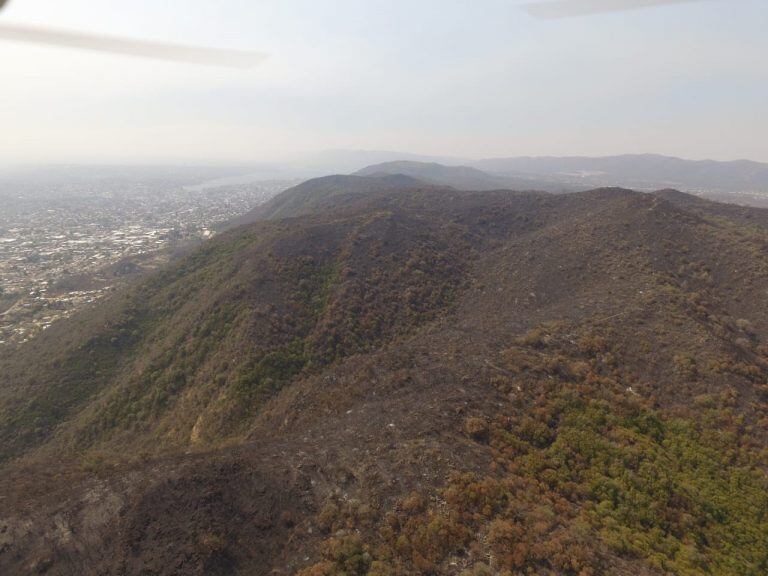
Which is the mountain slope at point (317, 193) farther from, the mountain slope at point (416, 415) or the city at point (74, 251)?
the mountain slope at point (416, 415)

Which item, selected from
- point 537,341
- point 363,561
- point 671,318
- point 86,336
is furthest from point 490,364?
point 86,336

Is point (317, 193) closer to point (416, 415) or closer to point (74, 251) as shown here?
point (74, 251)

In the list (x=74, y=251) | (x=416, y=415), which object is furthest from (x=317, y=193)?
(x=416, y=415)

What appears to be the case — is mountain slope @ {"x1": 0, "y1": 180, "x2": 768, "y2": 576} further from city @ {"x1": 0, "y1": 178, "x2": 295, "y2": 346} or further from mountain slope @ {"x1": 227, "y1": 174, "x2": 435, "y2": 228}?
mountain slope @ {"x1": 227, "y1": 174, "x2": 435, "y2": 228}

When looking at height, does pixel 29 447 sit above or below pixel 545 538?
below

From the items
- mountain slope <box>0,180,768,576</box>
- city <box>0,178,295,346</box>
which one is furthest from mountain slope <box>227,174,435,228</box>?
mountain slope <box>0,180,768,576</box>

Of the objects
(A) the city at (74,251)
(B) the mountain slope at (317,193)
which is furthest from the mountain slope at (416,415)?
(B) the mountain slope at (317,193)

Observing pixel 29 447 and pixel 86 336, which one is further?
pixel 86 336

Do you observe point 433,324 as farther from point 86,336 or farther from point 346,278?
point 86,336
